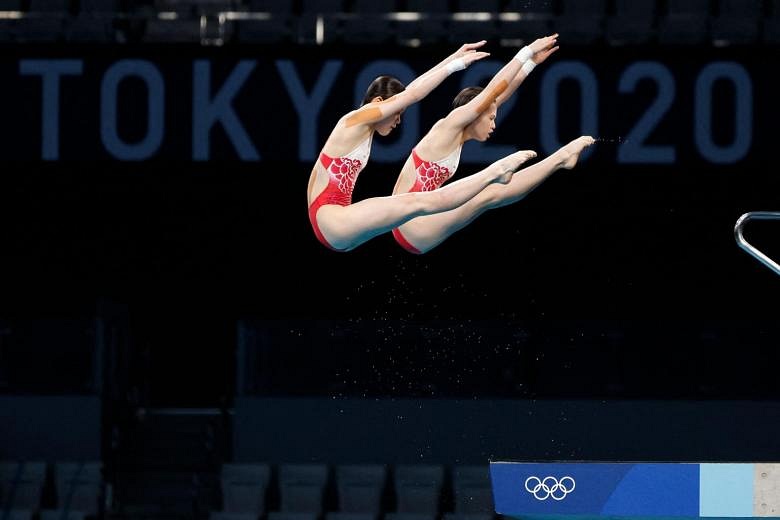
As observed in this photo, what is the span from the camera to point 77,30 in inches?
567

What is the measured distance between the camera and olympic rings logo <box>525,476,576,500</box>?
680 cm

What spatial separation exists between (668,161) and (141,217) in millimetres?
5921

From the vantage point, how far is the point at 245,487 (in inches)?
499

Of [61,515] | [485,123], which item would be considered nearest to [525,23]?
[61,515]

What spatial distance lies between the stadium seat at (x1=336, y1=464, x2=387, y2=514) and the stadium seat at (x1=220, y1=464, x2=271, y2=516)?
0.68 m

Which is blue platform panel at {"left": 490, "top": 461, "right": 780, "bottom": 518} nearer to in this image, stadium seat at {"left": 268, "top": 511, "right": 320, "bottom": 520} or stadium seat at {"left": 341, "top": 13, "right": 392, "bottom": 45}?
stadium seat at {"left": 268, "top": 511, "right": 320, "bottom": 520}

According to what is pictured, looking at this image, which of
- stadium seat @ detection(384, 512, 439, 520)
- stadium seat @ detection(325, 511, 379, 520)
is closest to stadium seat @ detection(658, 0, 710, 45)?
stadium seat @ detection(384, 512, 439, 520)

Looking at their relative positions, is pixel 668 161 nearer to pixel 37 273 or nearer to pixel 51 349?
pixel 51 349

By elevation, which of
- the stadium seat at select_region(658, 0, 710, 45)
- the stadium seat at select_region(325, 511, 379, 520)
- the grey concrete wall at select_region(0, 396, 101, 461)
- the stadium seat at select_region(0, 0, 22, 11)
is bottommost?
the stadium seat at select_region(325, 511, 379, 520)

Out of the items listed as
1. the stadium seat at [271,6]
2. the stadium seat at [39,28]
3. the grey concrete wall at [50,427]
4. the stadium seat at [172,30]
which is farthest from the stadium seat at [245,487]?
the stadium seat at [271,6]

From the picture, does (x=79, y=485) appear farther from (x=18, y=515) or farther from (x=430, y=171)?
(x=430, y=171)

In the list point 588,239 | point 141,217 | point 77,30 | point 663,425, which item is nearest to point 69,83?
point 77,30

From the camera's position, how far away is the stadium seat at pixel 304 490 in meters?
12.7

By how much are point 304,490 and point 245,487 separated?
523 mm
